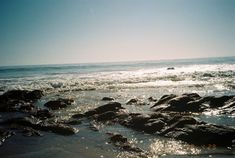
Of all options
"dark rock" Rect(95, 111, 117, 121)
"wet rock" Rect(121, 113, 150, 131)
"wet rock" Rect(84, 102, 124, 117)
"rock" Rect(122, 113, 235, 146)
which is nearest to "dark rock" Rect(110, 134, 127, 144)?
"rock" Rect(122, 113, 235, 146)

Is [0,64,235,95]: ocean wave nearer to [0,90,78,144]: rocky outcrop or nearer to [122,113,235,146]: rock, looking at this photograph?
[0,90,78,144]: rocky outcrop

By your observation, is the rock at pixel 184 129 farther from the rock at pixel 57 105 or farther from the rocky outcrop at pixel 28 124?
the rock at pixel 57 105

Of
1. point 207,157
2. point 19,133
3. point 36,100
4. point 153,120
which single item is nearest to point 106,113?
point 153,120

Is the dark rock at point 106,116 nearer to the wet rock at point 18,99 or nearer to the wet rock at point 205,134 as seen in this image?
the wet rock at point 205,134

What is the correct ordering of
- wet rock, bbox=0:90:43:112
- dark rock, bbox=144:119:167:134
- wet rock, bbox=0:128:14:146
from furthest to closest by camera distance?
wet rock, bbox=0:90:43:112, dark rock, bbox=144:119:167:134, wet rock, bbox=0:128:14:146

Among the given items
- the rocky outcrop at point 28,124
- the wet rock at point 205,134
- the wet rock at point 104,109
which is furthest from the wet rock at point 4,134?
the wet rock at point 205,134

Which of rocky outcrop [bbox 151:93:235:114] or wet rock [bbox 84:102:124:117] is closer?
wet rock [bbox 84:102:124:117]

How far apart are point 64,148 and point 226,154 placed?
272 inches

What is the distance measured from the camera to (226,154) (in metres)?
11.7

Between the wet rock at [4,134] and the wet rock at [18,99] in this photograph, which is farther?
the wet rock at [18,99]

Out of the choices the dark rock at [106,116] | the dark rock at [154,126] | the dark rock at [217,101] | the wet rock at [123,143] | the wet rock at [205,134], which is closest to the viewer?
the wet rock at [123,143]

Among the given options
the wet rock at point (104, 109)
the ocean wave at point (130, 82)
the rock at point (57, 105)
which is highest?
the wet rock at point (104, 109)

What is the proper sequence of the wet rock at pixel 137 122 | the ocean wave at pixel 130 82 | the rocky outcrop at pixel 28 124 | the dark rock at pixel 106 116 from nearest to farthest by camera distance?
the rocky outcrop at pixel 28 124 < the wet rock at pixel 137 122 < the dark rock at pixel 106 116 < the ocean wave at pixel 130 82

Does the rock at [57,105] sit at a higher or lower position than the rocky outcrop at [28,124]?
lower
